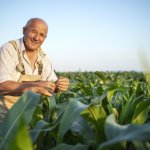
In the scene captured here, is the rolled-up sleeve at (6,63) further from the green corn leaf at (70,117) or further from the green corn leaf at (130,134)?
the green corn leaf at (130,134)

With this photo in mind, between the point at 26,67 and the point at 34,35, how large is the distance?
1.11 feet

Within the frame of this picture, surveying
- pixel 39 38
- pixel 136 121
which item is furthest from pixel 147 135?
pixel 39 38

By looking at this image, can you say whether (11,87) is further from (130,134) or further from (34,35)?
(130,134)

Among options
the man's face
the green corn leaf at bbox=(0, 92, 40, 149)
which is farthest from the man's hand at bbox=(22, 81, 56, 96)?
the green corn leaf at bbox=(0, 92, 40, 149)

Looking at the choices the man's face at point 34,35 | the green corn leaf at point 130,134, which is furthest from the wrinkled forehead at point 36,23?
the green corn leaf at point 130,134

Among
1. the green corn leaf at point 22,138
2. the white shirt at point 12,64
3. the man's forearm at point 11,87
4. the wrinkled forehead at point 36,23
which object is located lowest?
the man's forearm at point 11,87

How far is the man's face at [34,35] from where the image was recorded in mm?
3107

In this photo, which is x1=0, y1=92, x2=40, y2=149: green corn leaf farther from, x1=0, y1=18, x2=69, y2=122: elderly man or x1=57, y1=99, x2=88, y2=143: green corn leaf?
x1=0, y1=18, x2=69, y2=122: elderly man

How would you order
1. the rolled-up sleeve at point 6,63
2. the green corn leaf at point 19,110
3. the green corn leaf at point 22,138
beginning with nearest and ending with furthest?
the green corn leaf at point 22,138, the green corn leaf at point 19,110, the rolled-up sleeve at point 6,63

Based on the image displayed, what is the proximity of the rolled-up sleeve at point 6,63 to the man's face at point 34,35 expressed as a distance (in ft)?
0.78

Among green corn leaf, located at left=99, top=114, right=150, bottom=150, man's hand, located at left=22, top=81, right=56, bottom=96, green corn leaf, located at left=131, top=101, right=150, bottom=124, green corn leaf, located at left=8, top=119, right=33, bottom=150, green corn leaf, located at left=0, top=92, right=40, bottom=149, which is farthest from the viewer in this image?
man's hand, located at left=22, top=81, right=56, bottom=96

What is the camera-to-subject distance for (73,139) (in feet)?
4.34

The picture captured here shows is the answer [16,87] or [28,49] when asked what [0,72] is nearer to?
[16,87]

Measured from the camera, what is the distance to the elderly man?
267cm
